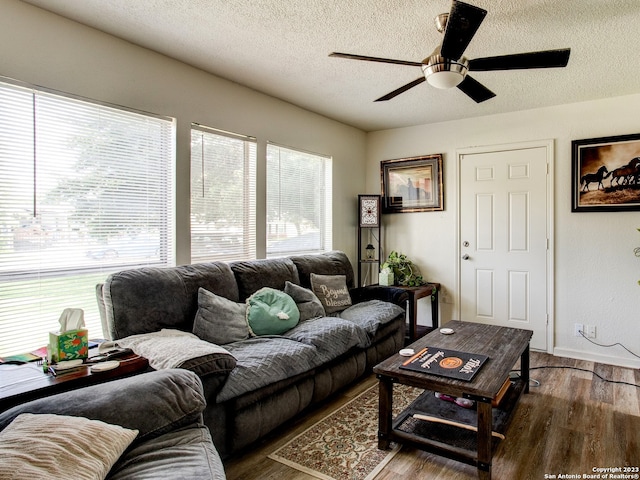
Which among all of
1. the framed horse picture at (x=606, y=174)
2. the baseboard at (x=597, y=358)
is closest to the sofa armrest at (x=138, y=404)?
the baseboard at (x=597, y=358)

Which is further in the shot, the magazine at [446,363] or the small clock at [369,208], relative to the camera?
the small clock at [369,208]

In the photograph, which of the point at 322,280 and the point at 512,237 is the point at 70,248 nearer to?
the point at 322,280

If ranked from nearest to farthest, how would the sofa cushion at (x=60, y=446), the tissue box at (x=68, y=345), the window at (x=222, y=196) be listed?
the sofa cushion at (x=60, y=446)
the tissue box at (x=68, y=345)
the window at (x=222, y=196)

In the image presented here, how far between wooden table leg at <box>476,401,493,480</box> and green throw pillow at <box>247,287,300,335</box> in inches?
55.5

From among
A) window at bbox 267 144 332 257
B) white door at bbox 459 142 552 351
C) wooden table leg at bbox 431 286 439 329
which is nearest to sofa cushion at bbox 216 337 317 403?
window at bbox 267 144 332 257

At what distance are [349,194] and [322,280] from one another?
5.10 ft

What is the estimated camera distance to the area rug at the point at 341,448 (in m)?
2.04

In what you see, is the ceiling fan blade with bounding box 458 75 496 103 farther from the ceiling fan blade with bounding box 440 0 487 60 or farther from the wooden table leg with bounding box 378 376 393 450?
the wooden table leg with bounding box 378 376 393 450

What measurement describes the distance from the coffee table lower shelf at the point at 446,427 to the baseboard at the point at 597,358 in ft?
5.21

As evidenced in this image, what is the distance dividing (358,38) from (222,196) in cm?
162

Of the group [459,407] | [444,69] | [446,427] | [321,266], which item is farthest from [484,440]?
[321,266]

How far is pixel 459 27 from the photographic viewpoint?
70.2 inches

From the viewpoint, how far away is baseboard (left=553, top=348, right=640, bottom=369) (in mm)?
3605

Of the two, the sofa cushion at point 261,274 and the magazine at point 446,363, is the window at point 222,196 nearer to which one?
the sofa cushion at point 261,274
